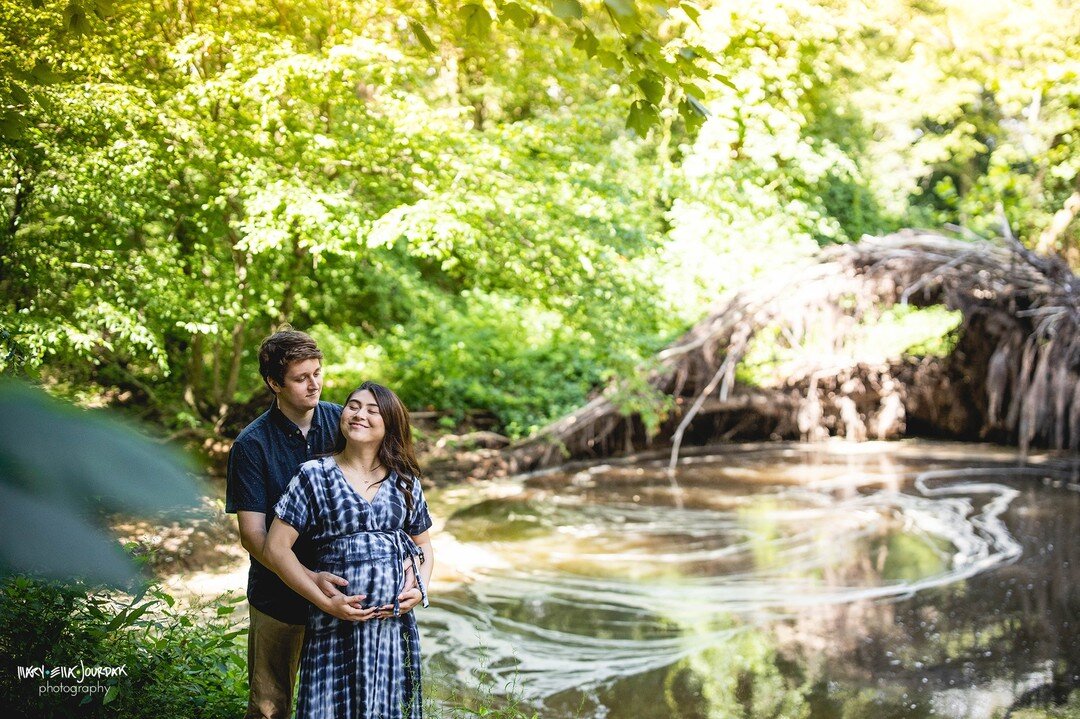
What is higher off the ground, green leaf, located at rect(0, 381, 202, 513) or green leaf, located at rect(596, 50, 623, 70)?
green leaf, located at rect(596, 50, 623, 70)

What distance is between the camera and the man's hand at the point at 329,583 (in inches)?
105

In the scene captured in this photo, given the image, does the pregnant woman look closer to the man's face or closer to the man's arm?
the man's arm

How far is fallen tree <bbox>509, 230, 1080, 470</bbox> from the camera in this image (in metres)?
10.3

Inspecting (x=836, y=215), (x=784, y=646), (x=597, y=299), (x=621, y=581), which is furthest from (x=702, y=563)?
(x=836, y=215)

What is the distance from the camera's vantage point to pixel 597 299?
8680 mm

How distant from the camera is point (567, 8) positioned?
98.9 inches

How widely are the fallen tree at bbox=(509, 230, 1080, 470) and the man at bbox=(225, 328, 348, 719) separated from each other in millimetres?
7563

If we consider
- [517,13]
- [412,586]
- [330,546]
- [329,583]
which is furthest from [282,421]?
[517,13]

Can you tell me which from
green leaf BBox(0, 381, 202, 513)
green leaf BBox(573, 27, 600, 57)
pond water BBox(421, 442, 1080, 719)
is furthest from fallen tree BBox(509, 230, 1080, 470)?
green leaf BBox(0, 381, 202, 513)

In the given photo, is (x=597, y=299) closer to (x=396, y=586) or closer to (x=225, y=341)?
(x=225, y=341)

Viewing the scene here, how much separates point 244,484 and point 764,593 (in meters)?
4.68

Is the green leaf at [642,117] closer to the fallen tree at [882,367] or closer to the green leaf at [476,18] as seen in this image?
the green leaf at [476,18]

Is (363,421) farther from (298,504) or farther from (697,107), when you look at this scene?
(697,107)

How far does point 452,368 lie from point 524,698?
289 inches
